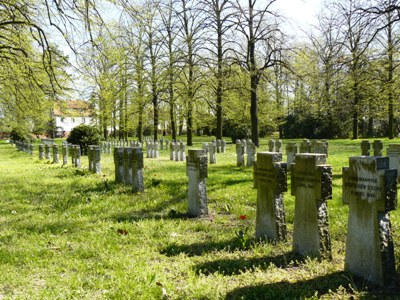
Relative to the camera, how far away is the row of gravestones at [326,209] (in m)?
3.78

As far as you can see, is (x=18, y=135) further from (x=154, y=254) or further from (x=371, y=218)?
(x=371, y=218)

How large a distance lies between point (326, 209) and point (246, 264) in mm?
1100

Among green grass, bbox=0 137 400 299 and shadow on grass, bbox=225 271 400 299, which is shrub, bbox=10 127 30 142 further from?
shadow on grass, bbox=225 271 400 299

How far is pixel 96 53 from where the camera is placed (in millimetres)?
11516

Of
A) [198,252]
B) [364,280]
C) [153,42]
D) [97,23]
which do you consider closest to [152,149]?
[153,42]

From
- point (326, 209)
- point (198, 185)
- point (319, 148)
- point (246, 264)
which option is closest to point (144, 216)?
point (198, 185)

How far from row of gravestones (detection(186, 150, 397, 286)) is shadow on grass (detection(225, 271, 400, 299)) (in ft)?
0.53

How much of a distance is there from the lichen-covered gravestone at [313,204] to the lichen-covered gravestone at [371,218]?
0.37 metres

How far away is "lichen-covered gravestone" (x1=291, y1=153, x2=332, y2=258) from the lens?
443cm

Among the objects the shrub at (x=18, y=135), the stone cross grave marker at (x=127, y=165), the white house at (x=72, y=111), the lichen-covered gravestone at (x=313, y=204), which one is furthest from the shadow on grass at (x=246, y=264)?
the shrub at (x=18, y=135)

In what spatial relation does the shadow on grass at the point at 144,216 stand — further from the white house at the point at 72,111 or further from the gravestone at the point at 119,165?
the white house at the point at 72,111

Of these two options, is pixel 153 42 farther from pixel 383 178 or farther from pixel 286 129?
pixel 383 178

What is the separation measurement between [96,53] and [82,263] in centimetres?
814

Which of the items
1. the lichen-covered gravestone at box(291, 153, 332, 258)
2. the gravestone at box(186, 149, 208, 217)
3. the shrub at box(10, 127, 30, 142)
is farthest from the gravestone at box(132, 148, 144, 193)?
the shrub at box(10, 127, 30, 142)
